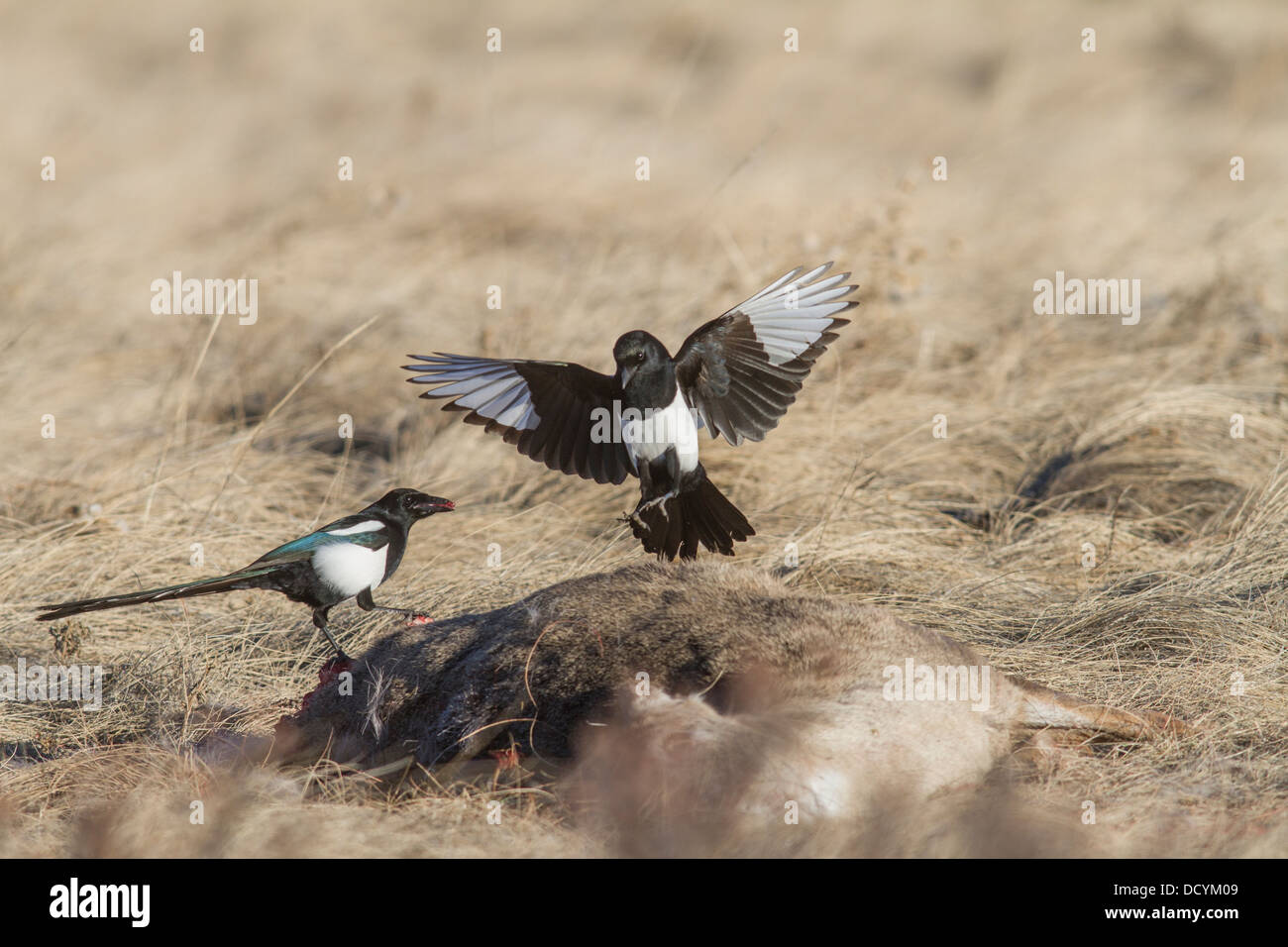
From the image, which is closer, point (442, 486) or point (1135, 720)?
point (1135, 720)

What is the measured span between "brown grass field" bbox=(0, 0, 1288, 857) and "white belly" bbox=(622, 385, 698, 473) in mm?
1100

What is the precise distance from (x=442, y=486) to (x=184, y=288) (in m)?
3.43

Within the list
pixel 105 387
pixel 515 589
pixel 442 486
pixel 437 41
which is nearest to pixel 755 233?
pixel 442 486

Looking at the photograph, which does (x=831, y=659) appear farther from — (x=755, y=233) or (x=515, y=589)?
(x=755, y=233)

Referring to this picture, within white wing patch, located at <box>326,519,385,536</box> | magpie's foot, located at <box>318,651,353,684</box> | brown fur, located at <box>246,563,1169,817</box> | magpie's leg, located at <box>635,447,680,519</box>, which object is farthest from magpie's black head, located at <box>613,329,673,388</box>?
magpie's foot, located at <box>318,651,353,684</box>

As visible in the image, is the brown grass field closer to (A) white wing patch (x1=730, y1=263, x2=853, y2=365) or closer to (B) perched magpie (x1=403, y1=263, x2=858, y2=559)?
(B) perched magpie (x1=403, y1=263, x2=858, y2=559)

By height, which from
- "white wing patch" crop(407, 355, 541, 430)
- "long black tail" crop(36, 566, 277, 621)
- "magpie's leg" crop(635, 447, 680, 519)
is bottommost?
"long black tail" crop(36, 566, 277, 621)

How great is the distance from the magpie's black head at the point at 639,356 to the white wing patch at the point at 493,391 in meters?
0.42

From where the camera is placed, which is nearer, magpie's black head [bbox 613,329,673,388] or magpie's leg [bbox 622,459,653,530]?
magpie's black head [bbox 613,329,673,388]

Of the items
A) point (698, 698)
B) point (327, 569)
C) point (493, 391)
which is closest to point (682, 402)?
point (493, 391)

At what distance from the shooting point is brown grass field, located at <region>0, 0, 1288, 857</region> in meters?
3.62

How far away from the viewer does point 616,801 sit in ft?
10.1

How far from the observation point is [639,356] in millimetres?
3701

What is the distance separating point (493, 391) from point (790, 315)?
929 millimetres
